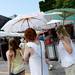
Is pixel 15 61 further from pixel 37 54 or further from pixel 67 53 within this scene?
pixel 67 53

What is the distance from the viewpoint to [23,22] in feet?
44.8

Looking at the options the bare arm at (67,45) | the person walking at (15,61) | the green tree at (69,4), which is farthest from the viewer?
the green tree at (69,4)

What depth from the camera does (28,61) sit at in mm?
7418

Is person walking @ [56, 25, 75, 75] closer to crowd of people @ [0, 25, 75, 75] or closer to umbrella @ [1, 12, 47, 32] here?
crowd of people @ [0, 25, 75, 75]

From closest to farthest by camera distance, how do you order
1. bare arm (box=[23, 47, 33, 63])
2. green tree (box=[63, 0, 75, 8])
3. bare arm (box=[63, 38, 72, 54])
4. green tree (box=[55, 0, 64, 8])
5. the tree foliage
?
bare arm (box=[23, 47, 33, 63]) → bare arm (box=[63, 38, 72, 54]) → green tree (box=[63, 0, 75, 8]) → the tree foliage → green tree (box=[55, 0, 64, 8])

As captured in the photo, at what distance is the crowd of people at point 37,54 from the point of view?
731 cm

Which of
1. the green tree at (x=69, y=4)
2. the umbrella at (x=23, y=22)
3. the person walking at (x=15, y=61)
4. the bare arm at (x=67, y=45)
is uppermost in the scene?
the green tree at (x=69, y=4)

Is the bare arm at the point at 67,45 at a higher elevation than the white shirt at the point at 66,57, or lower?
A: higher

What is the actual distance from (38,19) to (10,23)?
1.60 metres

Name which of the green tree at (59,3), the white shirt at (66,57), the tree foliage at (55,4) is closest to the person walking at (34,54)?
the white shirt at (66,57)

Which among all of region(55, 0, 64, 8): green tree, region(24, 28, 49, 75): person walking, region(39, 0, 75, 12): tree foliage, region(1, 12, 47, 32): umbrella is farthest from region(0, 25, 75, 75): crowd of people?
region(55, 0, 64, 8): green tree

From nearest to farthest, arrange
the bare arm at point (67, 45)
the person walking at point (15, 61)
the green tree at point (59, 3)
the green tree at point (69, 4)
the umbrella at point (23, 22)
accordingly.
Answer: the bare arm at point (67, 45) → the person walking at point (15, 61) → the umbrella at point (23, 22) → the green tree at point (69, 4) → the green tree at point (59, 3)

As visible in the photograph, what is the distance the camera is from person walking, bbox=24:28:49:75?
7.30 metres

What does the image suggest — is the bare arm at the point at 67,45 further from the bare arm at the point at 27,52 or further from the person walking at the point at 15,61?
the person walking at the point at 15,61
